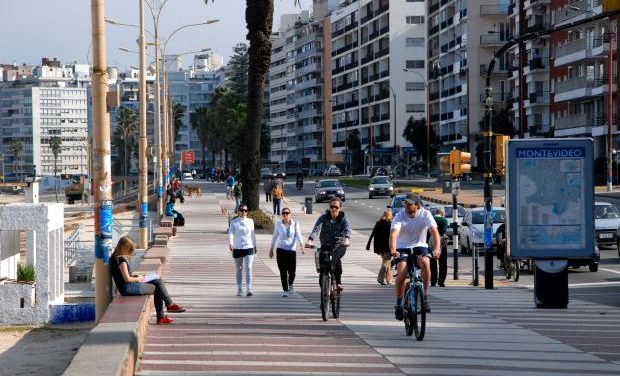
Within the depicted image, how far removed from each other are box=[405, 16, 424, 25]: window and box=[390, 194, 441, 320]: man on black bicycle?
130m

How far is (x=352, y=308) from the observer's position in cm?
2042

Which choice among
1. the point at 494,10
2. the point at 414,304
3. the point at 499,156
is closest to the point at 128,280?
the point at 414,304

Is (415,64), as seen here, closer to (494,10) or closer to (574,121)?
(494,10)

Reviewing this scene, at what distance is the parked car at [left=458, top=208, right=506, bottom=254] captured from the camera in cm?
3619

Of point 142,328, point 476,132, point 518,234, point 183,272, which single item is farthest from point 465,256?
point 476,132

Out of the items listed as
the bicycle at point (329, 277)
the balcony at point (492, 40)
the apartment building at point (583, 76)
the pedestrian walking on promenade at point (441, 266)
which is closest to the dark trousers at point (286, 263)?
the bicycle at point (329, 277)

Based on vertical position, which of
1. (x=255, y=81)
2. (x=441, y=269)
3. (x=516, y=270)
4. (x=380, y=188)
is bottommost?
(x=516, y=270)

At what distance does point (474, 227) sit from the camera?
121 feet

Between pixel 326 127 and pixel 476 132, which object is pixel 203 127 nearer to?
A: pixel 326 127

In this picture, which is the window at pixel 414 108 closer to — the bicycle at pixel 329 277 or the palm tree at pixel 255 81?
the palm tree at pixel 255 81

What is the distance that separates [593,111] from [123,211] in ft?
98.5

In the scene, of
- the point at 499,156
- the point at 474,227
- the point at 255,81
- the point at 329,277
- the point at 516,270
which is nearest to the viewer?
the point at 329,277

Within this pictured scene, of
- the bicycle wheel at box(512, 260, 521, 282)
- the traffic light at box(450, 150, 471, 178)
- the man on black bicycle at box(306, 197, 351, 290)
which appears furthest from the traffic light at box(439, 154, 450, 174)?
the man on black bicycle at box(306, 197, 351, 290)

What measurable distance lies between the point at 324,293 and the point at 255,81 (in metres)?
30.7
